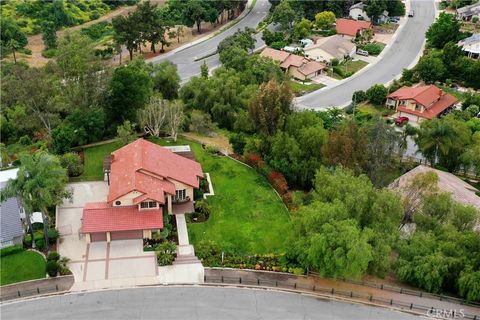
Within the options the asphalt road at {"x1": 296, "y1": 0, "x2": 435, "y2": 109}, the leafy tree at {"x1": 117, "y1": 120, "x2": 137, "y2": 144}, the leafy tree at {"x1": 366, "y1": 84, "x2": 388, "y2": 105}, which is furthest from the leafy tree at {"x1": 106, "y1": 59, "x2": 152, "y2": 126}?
the leafy tree at {"x1": 366, "y1": 84, "x2": 388, "y2": 105}

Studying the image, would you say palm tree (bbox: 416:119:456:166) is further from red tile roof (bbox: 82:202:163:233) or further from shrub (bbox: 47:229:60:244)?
shrub (bbox: 47:229:60:244)

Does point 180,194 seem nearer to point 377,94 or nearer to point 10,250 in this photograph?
point 10,250

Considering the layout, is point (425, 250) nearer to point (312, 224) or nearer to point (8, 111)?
point (312, 224)

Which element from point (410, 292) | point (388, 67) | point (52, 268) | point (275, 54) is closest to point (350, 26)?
point (388, 67)

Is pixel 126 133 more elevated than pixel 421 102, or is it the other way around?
pixel 126 133

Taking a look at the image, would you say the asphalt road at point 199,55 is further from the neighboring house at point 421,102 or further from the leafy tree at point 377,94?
the neighboring house at point 421,102

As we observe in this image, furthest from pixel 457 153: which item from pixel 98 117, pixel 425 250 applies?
pixel 98 117

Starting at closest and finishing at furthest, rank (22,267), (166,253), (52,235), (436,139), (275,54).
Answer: (22,267) → (166,253) → (52,235) → (436,139) → (275,54)

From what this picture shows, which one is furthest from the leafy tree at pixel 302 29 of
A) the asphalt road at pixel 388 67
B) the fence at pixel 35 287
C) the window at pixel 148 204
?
the fence at pixel 35 287
